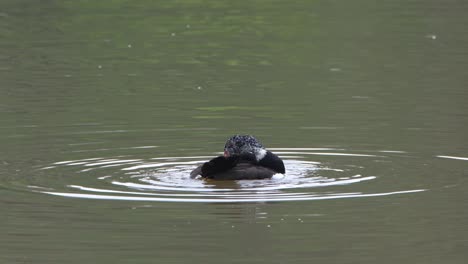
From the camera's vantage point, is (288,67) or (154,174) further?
(288,67)

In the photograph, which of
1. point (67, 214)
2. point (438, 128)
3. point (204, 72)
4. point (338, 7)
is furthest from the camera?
point (338, 7)

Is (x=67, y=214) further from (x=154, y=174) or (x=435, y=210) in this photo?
(x=435, y=210)

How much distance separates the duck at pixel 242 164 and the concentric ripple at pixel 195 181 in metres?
0.09

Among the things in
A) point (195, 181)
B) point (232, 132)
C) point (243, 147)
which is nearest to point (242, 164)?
point (243, 147)

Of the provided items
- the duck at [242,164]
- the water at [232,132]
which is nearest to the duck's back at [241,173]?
the duck at [242,164]

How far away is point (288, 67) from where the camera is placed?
25469mm

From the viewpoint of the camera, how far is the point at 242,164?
1491cm

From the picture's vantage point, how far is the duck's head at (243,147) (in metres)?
14.8

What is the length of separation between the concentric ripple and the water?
1.2 inches

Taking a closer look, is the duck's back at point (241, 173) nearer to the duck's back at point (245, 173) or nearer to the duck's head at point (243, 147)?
the duck's back at point (245, 173)

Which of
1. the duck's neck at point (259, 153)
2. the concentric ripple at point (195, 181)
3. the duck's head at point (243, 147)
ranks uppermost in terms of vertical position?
the duck's head at point (243, 147)

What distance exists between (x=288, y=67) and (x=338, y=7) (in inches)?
367

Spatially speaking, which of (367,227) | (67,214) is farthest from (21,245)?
(367,227)

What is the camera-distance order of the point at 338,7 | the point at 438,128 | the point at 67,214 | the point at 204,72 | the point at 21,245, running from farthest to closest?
the point at 338,7 → the point at 204,72 → the point at 438,128 → the point at 67,214 → the point at 21,245
